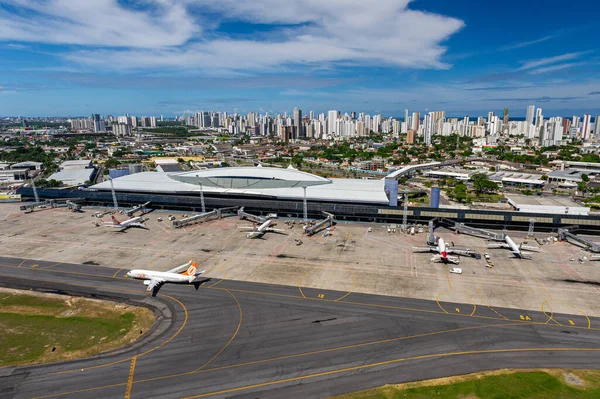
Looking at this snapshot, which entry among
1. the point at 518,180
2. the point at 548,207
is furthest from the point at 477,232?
the point at 518,180

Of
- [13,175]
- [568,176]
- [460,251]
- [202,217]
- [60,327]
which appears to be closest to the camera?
[60,327]

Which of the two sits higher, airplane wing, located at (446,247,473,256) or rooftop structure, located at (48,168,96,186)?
rooftop structure, located at (48,168,96,186)

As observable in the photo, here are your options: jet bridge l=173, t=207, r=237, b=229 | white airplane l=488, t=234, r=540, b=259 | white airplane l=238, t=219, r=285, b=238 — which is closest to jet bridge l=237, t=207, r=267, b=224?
white airplane l=238, t=219, r=285, b=238

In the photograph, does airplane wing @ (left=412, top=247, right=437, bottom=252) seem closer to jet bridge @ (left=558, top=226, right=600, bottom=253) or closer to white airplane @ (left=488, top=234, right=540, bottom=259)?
white airplane @ (left=488, top=234, right=540, bottom=259)

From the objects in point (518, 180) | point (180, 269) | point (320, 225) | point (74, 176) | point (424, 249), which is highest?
point (518, 180)

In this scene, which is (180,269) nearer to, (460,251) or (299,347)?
(299,347)

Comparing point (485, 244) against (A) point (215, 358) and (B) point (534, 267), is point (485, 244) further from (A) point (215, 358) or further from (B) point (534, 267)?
(A) point (215, 358)
